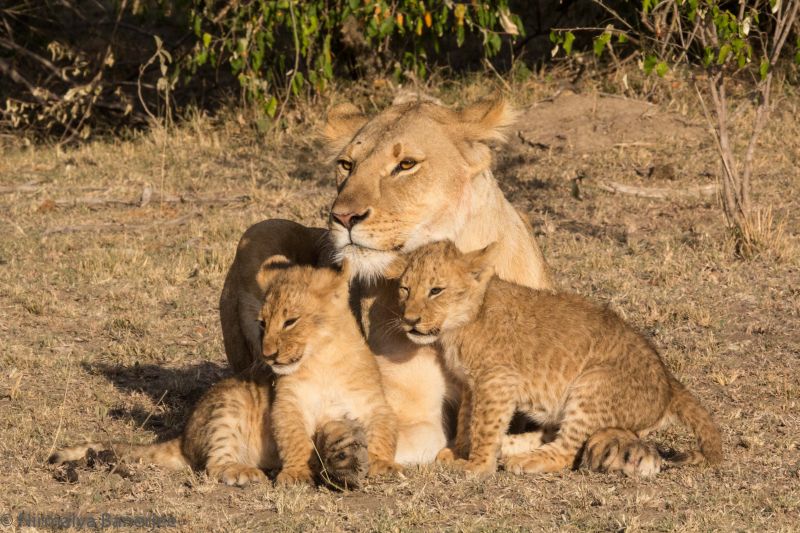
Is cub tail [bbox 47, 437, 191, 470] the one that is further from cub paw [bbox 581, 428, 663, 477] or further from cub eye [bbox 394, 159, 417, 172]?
cub paw [bbox 581, 428, 663, 477]

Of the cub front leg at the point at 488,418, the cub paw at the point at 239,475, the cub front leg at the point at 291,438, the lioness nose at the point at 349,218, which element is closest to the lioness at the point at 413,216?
the lioness nose at the point at 349,218

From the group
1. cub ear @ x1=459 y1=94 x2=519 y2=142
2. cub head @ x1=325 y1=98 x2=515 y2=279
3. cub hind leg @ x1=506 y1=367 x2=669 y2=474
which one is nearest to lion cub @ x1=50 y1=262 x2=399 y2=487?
cub head @ x1=325 y1=98 x2=515 y2=279

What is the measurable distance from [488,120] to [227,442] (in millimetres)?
1869

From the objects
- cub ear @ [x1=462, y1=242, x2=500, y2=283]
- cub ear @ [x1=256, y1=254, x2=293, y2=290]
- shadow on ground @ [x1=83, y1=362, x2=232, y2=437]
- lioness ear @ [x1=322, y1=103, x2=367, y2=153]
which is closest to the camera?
cub ear @ [x1=462, y1=242, x2=500, y2=283]

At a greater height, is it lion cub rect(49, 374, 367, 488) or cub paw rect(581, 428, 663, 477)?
cub paw rect(581, 428, 663, 477)

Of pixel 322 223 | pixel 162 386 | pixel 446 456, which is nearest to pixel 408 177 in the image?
pixel 446 456

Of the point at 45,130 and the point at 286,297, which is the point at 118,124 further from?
the point at 286,297

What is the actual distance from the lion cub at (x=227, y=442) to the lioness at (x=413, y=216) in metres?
0.46

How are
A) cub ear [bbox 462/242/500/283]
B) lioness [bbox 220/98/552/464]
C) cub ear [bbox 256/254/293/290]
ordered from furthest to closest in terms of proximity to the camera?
cub ear [bbox 256/254/293/290]
cub ear [bbox 462/242/500/283]
lioness [bbox 220/98/552/464]

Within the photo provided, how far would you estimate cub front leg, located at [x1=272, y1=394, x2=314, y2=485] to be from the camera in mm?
5277

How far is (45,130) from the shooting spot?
1473cm

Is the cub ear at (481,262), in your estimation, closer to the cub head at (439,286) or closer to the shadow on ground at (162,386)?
the cub head at (439,286)

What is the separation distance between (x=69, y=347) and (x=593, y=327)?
3.54 meters

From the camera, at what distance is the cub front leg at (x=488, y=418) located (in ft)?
17.4
